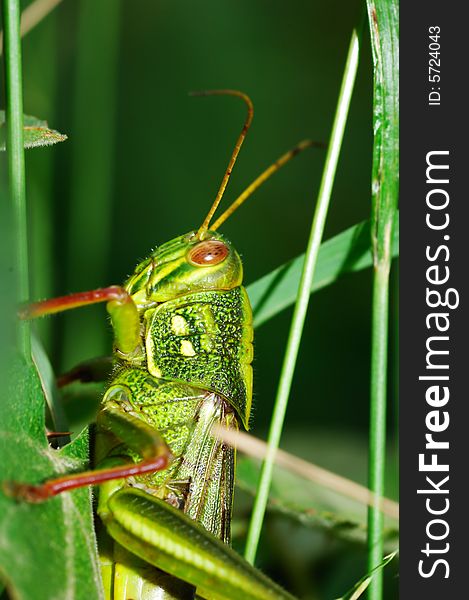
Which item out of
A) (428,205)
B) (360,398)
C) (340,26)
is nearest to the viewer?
(428,205)

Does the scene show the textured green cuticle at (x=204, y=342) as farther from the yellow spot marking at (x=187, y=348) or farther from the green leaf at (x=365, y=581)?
the green leaf at (x=365, y=581)

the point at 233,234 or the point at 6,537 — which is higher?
the point at 6,537

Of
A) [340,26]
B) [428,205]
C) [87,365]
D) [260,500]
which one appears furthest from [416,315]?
[340,26]

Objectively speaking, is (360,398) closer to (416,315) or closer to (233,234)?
(233,234)

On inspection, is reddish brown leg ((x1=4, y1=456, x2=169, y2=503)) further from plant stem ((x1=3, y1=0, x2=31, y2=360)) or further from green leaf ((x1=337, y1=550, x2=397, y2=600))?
green leaf ((x1=337, y1=550, x2=397, y2=600))

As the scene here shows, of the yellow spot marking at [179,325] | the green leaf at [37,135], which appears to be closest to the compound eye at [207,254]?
the yellow spot marking at [179,325]

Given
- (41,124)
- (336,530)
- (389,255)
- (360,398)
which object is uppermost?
(41,124)

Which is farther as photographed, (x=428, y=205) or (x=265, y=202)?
(x=265, y=202)
